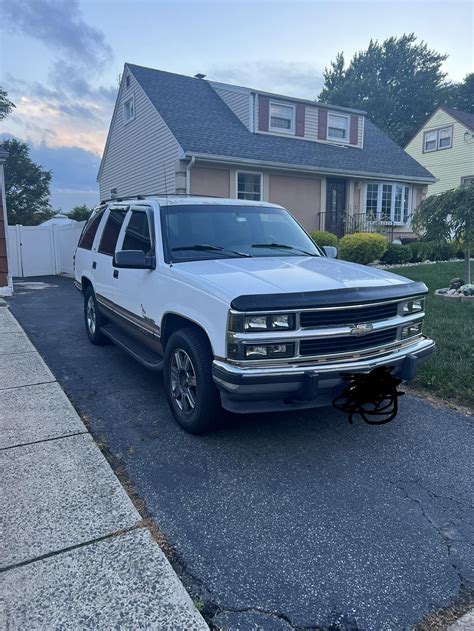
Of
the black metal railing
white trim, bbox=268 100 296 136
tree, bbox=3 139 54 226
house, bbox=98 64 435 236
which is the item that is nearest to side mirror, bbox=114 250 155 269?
house, bbox=98 64 435 236

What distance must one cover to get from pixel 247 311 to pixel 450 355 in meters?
3.56

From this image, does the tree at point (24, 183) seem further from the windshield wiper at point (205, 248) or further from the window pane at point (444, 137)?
the windshield wiper at point (205, 248)

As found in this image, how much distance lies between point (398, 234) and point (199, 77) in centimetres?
1108

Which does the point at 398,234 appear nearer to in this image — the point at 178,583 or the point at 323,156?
the point at 323,156

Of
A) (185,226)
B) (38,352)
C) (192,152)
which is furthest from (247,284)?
(192,152)

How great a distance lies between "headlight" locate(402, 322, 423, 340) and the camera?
3.73m

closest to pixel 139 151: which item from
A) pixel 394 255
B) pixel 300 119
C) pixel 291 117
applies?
pixel 291 117

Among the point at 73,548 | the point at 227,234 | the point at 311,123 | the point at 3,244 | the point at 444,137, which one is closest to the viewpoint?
the point at 73,548

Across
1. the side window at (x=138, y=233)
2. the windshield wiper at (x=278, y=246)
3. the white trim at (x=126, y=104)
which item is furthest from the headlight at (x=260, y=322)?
the white trim at (x=126, y=104)

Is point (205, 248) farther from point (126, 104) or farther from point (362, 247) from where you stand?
point (126, 104)

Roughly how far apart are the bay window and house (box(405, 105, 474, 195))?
8.79 metres

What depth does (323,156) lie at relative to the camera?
17.6 meters

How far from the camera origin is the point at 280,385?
119 inches

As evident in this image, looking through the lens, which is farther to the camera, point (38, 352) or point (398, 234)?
point (398, 234)
